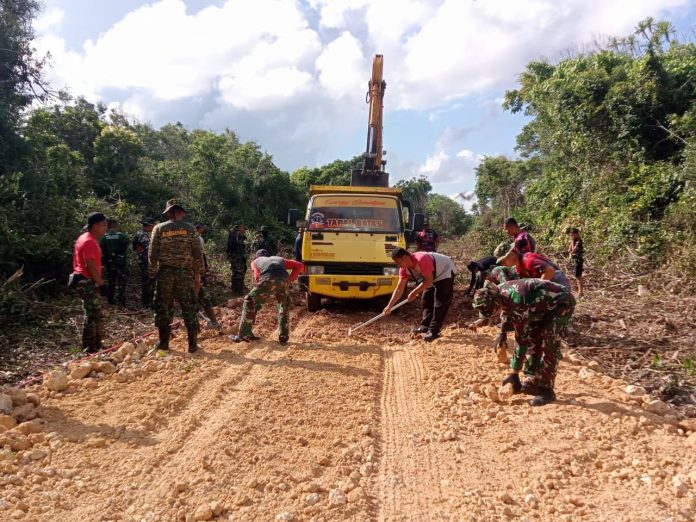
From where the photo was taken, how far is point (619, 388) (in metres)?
4.14

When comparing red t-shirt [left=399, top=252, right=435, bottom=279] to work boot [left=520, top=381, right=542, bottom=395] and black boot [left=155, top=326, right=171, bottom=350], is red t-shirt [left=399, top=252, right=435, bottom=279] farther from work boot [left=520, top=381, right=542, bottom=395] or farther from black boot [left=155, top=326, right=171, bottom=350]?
black boot [left=155, top=326, right=171, bottom=350]

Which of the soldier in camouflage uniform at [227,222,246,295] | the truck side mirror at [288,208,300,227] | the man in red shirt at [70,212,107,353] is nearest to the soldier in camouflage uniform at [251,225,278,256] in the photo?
the soldier in camouflage uniform at [227,222,246,295]

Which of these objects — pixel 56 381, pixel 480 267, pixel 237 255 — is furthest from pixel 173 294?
pixel 237 255

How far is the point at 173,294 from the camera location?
531 cm

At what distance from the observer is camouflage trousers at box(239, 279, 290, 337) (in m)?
5.73

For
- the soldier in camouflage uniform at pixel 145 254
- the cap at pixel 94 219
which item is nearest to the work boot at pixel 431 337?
the cap at pixel 94 219

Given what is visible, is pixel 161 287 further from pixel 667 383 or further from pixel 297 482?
pixel 667 383

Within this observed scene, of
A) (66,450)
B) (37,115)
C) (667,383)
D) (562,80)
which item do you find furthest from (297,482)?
(562,80)

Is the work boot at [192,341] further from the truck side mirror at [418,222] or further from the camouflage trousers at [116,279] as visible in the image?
the truck side mirror at [418,222]

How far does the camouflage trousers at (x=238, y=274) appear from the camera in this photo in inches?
386

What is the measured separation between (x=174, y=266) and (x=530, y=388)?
12.4ft

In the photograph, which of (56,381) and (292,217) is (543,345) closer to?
(56,381)

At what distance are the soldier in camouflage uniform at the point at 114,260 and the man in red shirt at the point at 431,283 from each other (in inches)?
182

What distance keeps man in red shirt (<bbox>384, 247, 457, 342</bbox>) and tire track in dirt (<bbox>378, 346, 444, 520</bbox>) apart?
3.94 feet
